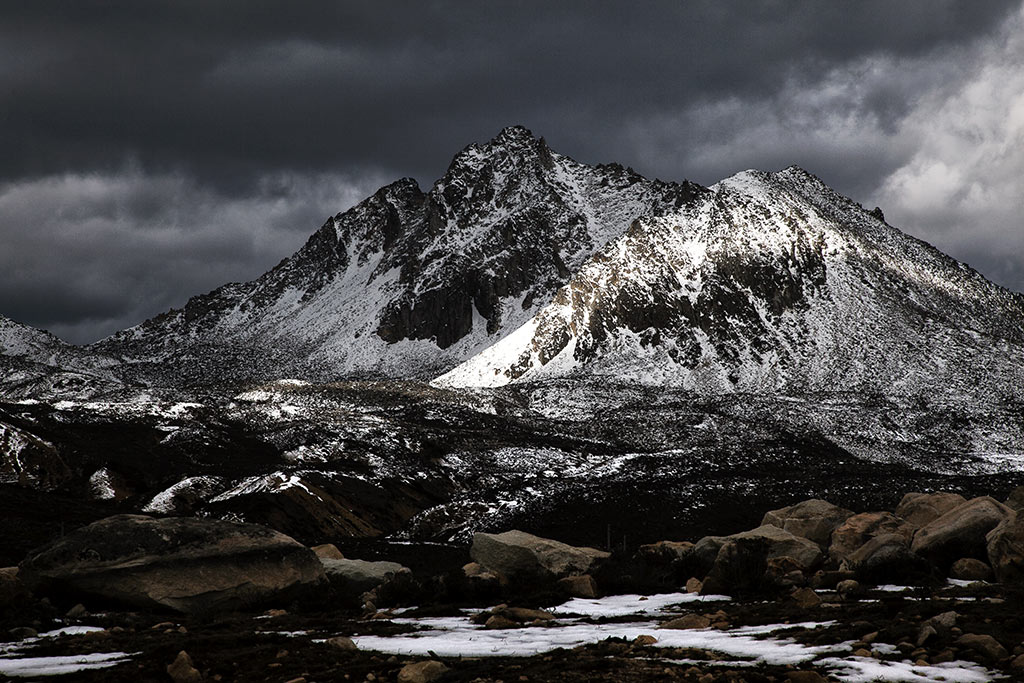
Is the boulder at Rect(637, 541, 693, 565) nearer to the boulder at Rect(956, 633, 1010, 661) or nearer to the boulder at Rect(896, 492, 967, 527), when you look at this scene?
the boulder at Rect(896, 492, 967, 527)

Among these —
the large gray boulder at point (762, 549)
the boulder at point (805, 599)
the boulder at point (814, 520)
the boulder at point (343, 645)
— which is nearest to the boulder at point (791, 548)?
the large gray boulder at point (762, 549)

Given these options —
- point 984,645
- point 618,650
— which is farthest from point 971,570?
point 618,650

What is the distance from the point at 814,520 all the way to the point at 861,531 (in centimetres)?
469

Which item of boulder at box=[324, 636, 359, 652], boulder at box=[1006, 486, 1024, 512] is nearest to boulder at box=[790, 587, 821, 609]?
boulder at box=[324, 636, 359, 652]

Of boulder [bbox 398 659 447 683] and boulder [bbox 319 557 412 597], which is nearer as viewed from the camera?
boulder [bbox 398 659 447 683]

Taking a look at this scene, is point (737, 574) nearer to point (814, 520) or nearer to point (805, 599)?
point (805, 599)

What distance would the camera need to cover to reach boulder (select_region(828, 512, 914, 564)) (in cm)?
1955

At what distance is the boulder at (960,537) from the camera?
16969 millimetres

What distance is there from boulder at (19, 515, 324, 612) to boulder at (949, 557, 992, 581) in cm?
1251

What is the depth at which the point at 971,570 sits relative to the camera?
617 inches

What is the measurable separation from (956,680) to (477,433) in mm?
82369

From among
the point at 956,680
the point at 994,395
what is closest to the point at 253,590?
the point at 956,680

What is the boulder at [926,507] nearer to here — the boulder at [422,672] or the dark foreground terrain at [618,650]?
the dark foreground terrain at [618,650]

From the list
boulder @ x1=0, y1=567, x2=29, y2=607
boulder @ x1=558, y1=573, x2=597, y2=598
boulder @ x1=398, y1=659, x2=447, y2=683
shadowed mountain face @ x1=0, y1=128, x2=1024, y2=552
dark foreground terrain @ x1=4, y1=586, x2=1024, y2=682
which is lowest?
boulder @ x1=558, y1=573, x2=597, y2=598
